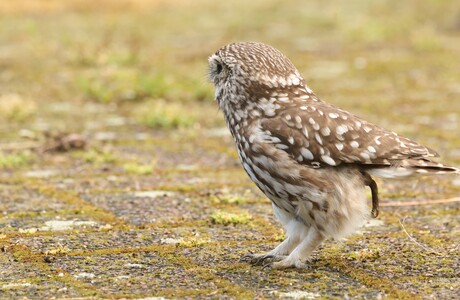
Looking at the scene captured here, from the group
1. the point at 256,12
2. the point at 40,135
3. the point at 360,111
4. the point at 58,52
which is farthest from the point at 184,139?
the point at 256,12

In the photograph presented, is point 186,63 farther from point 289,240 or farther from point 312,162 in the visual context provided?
point 312,162

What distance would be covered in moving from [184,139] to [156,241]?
2962 mm

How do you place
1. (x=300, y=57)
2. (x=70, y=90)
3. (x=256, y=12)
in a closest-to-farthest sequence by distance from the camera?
(x=70, y=90) → (x=300, y=57) → (x=256, y=12)

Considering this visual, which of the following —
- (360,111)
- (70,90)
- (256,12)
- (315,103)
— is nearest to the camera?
(315,103)

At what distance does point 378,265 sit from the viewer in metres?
4.76

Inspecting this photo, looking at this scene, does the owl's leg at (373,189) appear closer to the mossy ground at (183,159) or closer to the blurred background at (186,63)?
the mossy ground at (183,159)

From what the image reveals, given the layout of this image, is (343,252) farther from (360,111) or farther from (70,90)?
(70,90)

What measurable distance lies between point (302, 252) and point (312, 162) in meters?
0.44

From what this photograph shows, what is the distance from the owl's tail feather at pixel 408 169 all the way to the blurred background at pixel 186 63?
122 cm

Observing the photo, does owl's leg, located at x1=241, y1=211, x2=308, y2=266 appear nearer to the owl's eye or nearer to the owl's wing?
the owl's wing

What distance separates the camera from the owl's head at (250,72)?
4.97 metres

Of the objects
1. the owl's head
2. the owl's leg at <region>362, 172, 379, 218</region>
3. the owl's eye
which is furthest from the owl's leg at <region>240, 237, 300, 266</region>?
the owl's eye

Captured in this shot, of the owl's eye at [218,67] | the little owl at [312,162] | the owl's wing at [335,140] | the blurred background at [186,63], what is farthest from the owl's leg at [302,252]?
the blurred background at [186,63]

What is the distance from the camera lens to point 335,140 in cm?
470
